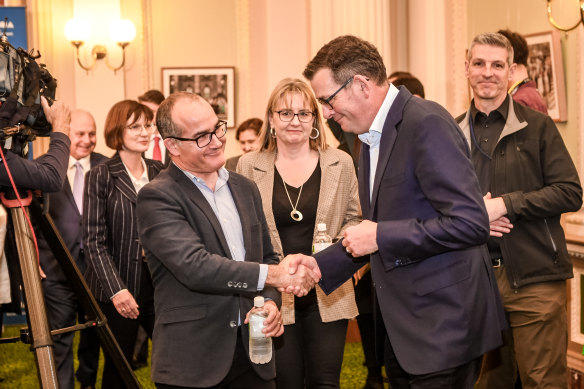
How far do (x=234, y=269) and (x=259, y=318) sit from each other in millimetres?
206

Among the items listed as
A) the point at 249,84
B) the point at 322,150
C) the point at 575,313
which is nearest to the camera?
the point at 322,150

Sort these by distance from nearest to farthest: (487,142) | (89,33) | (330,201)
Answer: (487,142), (330,201), (89,33)

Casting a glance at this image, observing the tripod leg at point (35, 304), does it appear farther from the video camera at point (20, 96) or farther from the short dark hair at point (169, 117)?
the short dark hair at point (169, 117)

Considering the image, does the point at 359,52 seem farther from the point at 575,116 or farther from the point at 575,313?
the point at 575,116

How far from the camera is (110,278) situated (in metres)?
3.52

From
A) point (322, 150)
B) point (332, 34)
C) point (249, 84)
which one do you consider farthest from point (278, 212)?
point (249, 84)

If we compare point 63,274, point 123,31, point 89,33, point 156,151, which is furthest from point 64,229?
point 89,33

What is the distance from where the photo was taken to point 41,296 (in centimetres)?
258

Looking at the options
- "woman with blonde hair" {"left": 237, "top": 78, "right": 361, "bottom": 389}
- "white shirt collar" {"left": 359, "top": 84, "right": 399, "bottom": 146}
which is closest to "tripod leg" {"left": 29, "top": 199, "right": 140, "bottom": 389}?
"woman with blonde hair" {"left": 237, "top": 78, "right": 361, "bottom": 389}

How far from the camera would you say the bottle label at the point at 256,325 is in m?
2.40

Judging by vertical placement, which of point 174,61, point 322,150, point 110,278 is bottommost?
point 110,278

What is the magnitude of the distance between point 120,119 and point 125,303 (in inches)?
41.2

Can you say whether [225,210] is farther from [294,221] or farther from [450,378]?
[450,378]

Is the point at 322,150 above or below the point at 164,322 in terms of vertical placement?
above
